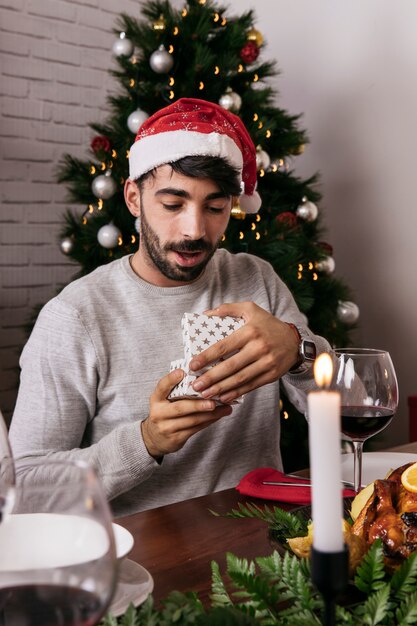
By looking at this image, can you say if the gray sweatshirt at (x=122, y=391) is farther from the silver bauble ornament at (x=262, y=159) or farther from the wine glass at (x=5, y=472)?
the silver bauble ornament at (x=262, y=159)

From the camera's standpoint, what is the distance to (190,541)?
2.87 ft

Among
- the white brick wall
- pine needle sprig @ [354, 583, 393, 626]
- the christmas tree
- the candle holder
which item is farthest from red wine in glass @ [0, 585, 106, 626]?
the white brick wall

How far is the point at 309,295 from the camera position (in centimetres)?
238

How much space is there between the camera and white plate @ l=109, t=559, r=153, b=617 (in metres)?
0.65

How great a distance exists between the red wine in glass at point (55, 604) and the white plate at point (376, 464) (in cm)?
73

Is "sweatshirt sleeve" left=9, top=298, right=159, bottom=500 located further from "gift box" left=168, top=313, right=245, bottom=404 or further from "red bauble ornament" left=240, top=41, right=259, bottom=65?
"red bauble ornament" left=240, top=41, right=259, bottom=65

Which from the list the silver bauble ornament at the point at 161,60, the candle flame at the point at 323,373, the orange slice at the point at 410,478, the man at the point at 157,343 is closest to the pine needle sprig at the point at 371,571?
the orange slice at the point at 410,478

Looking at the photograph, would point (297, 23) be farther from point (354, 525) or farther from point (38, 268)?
point (354, 525)

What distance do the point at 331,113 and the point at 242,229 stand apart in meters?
0.99

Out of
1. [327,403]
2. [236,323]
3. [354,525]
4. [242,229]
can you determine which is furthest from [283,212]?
[327,403]

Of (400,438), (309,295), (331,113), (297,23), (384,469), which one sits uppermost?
(297,23)

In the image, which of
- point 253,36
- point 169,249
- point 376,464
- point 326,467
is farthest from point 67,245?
point 326,467

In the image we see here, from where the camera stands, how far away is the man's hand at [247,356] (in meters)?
1.11

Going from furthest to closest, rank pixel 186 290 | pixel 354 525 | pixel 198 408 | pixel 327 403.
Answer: pixel 186 290 < pixel 198 408 < pixel 354 525 < pixel 327 403
